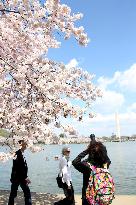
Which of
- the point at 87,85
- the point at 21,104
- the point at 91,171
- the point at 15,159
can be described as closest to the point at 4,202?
the point at 15,159

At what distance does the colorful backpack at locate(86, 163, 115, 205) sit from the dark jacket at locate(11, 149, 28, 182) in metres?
5.93

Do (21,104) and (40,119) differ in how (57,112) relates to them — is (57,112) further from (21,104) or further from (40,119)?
(21,104)

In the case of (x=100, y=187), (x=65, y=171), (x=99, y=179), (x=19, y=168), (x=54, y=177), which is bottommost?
(x=100, y=187)

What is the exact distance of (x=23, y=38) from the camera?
11078 millimetres

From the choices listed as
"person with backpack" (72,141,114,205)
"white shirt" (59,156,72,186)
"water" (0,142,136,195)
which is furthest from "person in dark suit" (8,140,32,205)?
"water" (0,142,136,195)

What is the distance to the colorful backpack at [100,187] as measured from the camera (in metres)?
6.12

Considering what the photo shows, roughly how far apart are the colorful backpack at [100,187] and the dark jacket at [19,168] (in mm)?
5932

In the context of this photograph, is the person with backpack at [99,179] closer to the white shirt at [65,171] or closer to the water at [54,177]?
the white shirt at [65,171]

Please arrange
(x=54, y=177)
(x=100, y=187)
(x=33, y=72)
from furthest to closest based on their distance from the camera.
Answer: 1. (x=54, y=177)
2. (x=33, y=72)
3. (x=100, y=187)

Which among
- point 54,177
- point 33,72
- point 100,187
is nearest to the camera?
point 100,187

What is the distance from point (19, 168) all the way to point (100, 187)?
6350 millimetres

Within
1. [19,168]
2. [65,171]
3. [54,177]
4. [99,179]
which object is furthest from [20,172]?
[54,177]

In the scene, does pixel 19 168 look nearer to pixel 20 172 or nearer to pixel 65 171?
pixel 20 172

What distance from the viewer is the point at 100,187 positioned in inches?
241
